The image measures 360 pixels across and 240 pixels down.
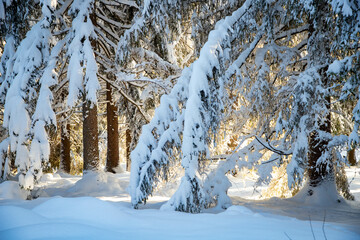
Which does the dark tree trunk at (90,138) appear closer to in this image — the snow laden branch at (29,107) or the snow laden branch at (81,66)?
the snow laden branch at (81,66)

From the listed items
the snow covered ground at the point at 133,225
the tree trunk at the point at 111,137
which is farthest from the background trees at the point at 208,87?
the tree trunk at the point at 111,137

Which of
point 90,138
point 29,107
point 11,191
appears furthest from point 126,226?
Answer: point 90,138

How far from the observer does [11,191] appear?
21.9 feet

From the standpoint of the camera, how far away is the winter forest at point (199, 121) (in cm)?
375

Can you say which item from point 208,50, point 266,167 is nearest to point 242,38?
point 208,50

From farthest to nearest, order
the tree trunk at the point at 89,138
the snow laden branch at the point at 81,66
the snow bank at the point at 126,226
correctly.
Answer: the tree trunk at the point at 89,138
the snow laden branch at the point at 81,66
the snow bank at the point at 126,226

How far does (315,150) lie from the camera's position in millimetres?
7270

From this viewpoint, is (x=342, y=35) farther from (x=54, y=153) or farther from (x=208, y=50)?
(x=54, y=153)

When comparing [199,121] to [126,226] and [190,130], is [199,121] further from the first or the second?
[126,226]

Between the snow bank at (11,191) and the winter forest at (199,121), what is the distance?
0.03 meters

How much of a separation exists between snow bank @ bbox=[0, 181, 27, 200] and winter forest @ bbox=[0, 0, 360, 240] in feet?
Answer: 0.11

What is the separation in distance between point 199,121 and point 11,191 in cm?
483

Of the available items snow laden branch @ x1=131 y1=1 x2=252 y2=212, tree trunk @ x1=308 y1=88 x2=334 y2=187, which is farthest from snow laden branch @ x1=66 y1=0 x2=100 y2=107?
tree trunk @ x1=308 y1=88 x2=334 y2=187

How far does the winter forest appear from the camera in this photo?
3.75 m
